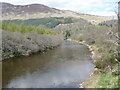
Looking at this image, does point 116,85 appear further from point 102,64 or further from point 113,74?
point 102,64

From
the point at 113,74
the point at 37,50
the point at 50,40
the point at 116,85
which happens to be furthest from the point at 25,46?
the point at 116,85

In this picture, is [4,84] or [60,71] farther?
[60,71]

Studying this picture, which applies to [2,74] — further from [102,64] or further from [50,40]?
[50,40]

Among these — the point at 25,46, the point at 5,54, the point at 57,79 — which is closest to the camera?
the point at 57,79

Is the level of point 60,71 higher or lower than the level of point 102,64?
lower

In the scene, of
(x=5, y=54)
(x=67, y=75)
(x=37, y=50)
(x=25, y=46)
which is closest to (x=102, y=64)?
(x=67, y=75)

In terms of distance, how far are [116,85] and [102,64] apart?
1199 cm

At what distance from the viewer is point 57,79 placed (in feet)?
102

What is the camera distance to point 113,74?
26547mm

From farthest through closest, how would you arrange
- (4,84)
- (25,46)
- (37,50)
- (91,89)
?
(37,50) < (25,46) < (4,84) < (91,89)

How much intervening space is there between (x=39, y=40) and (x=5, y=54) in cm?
1965

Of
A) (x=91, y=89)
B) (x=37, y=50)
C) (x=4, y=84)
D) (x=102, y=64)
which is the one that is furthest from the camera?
(x=37, y=50)

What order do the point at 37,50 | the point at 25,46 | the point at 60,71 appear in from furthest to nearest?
1. the point at 37,50
2. the point at 25,46
3. the point at 60,71

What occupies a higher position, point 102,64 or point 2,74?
point 102,64
